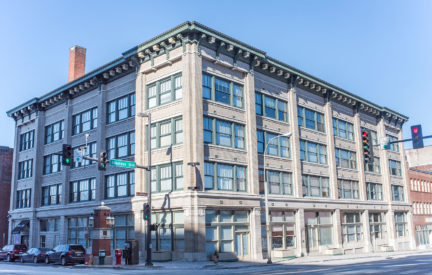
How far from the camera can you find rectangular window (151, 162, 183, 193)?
1277 inches

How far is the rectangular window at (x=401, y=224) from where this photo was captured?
180ft

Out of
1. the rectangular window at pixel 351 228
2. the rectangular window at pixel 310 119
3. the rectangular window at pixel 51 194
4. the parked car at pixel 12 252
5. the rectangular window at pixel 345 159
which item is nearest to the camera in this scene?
the parked car at pixel 12 252

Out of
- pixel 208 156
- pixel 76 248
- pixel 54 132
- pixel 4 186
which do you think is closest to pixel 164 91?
pixel 208 156

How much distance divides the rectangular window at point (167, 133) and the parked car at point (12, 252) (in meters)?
17.9

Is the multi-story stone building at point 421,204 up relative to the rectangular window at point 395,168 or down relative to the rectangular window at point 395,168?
down

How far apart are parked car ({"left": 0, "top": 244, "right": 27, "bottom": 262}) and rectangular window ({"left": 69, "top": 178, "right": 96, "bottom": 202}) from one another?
6.33m

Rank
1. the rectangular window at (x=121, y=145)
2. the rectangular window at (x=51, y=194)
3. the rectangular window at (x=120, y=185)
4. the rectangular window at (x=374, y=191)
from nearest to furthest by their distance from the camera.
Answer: the rectangular window at (x=120, y=185), the rectangular window at (x=121, y=145), the rectangular window at (x=51, y=194), the rectangular window at (x=374, y=191)

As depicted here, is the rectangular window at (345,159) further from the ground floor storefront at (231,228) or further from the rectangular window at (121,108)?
the rectangular window at (121,108)

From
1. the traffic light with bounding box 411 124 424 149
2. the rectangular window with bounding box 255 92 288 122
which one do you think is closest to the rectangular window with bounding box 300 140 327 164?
the rectangular window with bounding box 255 92 288 122

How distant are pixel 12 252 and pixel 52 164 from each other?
10127 mm

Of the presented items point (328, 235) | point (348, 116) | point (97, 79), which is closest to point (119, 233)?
point (97, 79)

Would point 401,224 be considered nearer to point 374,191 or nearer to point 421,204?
point 374,191

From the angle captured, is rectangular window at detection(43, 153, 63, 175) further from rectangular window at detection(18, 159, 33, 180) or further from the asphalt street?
the asphalt street

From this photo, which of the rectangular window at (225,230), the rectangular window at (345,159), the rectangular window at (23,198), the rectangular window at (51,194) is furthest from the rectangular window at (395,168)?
the rectangular window at (23,198)
